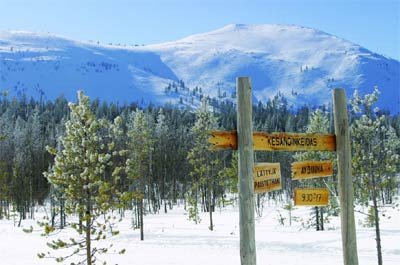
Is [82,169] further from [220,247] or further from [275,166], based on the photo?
[220,247]

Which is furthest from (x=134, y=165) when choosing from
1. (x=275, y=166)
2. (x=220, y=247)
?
(x=275, y=166)

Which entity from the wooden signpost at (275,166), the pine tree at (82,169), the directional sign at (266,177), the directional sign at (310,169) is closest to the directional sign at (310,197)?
the wooden signpost at (275,166)

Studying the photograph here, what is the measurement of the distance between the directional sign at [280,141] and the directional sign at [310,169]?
0.75 ft

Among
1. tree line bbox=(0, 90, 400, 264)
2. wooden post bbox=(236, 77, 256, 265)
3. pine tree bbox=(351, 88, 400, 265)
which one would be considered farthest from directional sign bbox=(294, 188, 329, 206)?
pine tree bbox=(351, 88, 400, 265)

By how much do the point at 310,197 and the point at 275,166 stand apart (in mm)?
769

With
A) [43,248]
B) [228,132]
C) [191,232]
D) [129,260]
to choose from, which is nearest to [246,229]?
[228,132]

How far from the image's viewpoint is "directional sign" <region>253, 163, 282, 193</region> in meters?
6.75

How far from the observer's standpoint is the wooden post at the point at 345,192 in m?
7.41

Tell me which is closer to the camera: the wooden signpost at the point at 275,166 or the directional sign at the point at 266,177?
the wooden signpost at the point at 275,166

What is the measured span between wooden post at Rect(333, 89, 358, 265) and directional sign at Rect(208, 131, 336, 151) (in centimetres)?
15

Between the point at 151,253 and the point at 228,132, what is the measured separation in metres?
16.7

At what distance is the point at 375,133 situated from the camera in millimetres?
14836

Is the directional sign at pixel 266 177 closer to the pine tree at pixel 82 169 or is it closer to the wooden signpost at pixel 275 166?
the wooden signpost at pixel 275 166

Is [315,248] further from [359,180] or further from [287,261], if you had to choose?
[359,180]
